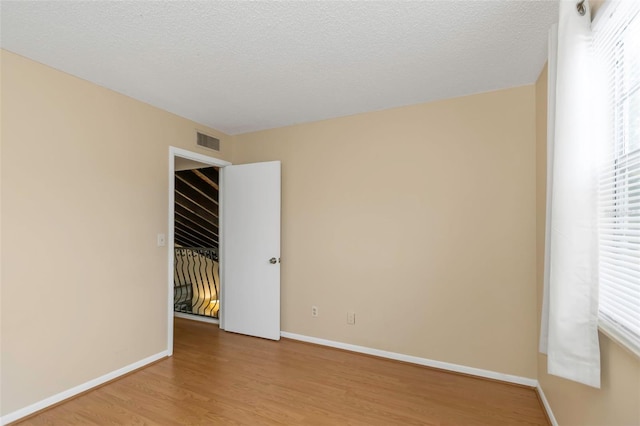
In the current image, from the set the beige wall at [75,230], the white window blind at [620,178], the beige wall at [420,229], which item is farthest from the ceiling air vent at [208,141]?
the white window blind at [620,178]

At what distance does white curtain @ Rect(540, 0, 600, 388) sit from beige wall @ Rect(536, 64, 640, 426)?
67mm

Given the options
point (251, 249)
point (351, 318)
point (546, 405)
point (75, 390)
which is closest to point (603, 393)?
point (546, 405)

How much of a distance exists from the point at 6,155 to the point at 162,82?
1.19m

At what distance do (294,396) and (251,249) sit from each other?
5.98 feet

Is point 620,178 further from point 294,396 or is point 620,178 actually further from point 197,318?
point 197,318

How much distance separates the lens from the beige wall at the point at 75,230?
220cm

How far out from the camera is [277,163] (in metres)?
3.73

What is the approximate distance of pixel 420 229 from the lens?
307cm

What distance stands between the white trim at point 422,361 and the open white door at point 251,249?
43cm

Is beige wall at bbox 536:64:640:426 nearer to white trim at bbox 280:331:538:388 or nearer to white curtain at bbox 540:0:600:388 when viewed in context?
white curtain at bbox 540:0:600:388

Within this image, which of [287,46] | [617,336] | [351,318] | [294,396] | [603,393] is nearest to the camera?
[617,336]

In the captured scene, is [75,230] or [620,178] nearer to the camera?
[620,178]

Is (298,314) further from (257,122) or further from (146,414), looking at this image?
(257,122)

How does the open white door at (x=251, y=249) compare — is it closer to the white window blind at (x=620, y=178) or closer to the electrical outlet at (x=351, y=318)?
the electrical outlet at (x=351, y=318)
